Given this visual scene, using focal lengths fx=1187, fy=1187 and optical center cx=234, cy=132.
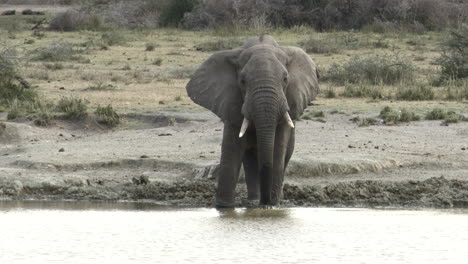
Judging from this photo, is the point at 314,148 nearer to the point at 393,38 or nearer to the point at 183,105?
the point at 183,105

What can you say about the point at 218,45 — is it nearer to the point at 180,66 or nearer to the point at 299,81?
the point at 180,66

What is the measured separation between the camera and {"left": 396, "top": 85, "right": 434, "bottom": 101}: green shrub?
1923 cm

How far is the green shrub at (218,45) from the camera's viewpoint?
28.6m

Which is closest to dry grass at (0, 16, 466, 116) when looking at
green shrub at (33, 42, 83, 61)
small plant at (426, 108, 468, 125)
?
green shrub at (33, 42, 83, 61)

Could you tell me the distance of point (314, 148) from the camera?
14.4 metres

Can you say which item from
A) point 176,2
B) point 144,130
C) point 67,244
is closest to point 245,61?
point 67,244

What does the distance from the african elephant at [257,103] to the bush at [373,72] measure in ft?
33.1

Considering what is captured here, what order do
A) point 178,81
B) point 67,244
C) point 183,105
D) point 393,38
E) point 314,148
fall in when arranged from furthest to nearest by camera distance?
point 393,38
point 178,81
point 183,105
point 314,148
point 67,244

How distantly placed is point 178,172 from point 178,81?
351 inches

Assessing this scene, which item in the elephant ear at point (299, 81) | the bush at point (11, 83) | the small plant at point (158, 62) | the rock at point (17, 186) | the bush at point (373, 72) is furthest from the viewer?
the small plant at point (158, 62)

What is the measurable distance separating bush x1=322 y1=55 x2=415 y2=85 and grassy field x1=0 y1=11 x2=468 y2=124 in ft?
0.08

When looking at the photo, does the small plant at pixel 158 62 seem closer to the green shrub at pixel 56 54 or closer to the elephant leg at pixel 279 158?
the green shrub at pixel 56 54

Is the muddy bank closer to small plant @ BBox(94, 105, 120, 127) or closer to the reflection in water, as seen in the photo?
the reflection in water

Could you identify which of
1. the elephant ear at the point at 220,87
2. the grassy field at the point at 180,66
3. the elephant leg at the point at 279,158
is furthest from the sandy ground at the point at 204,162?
the grassy field at the point at 180,66
